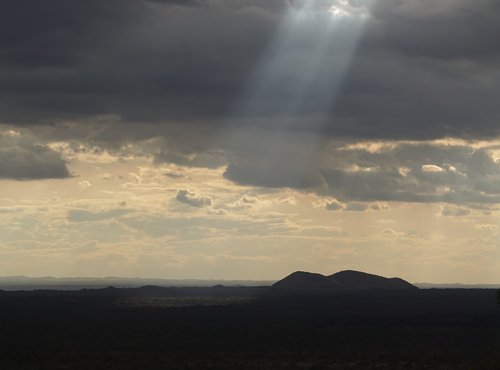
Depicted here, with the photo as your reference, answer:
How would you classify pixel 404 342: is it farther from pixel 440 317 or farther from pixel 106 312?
pixel 106 312

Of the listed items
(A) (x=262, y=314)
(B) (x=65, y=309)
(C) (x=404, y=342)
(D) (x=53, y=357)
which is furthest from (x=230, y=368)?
(B) (x=65, y=309)

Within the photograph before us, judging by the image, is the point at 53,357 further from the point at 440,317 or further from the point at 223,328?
the point at 440,317

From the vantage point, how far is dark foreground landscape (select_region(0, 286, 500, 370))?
95062 millimetres

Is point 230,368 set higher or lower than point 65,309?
A: lower

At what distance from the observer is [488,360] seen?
91.6m

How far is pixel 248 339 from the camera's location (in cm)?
11969

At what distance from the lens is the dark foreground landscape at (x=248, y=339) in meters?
95.1

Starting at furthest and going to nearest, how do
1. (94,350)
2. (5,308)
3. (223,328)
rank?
(5,308) → (223,328) → (94,350)

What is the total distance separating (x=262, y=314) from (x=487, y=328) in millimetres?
47688

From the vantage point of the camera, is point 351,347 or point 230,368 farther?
point 351,347

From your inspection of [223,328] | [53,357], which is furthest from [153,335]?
[53,357]

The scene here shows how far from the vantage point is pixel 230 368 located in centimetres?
9131

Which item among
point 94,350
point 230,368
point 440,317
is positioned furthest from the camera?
point 440,317

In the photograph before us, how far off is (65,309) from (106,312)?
14.6 meters
